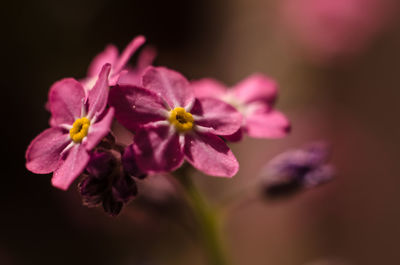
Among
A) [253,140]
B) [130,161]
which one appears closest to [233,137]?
[130,161]

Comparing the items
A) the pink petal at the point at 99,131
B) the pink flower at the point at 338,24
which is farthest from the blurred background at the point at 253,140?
the pink petal at the point at 99,131

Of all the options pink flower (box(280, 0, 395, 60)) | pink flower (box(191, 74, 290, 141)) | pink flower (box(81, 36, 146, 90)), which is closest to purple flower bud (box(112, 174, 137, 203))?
pink flower (box(81, 36, 146, 90))

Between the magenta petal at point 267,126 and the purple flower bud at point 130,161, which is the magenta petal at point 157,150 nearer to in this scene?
the purple flower bud at point 130,161

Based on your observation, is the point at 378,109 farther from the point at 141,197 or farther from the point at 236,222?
the point at 141,197

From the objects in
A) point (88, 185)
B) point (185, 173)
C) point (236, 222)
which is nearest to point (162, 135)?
point (88, 185)

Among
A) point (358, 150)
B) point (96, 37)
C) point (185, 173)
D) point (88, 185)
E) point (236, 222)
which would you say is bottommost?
point (88, 185)

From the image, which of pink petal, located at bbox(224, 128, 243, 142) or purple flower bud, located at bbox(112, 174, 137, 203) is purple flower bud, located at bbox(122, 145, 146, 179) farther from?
pink petal, located at bbox(224, 128, 243, 142)

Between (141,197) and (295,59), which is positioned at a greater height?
(295,59)
